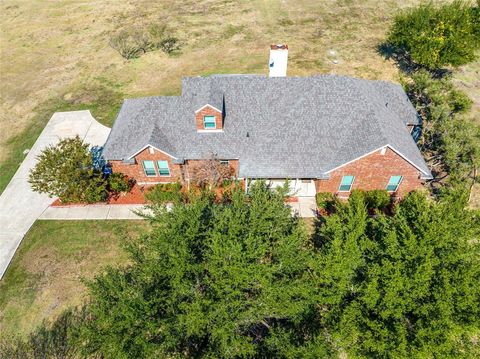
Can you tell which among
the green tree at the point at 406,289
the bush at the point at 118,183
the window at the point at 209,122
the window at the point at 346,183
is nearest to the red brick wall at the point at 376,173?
the window at the point at 346,183

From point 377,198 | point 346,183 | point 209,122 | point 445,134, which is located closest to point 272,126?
A: point 209,122

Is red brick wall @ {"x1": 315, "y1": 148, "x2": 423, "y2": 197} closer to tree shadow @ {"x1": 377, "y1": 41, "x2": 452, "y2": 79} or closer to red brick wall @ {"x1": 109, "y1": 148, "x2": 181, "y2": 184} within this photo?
red brick wall @ {"x1": 109, "y1": 148, "x2": 181, "y2": 184}

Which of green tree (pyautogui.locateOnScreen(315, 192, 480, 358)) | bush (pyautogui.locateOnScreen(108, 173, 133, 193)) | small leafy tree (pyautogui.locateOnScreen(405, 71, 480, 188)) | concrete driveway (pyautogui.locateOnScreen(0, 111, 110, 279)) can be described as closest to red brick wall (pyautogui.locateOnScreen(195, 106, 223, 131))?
bush (pyautogui.locateOnScreen(108, 173, 133, 193))

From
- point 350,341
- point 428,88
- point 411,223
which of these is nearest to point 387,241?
point 411,223

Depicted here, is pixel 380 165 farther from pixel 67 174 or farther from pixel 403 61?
pixel 403 61

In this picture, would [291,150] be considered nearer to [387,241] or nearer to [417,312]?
[387,241]
